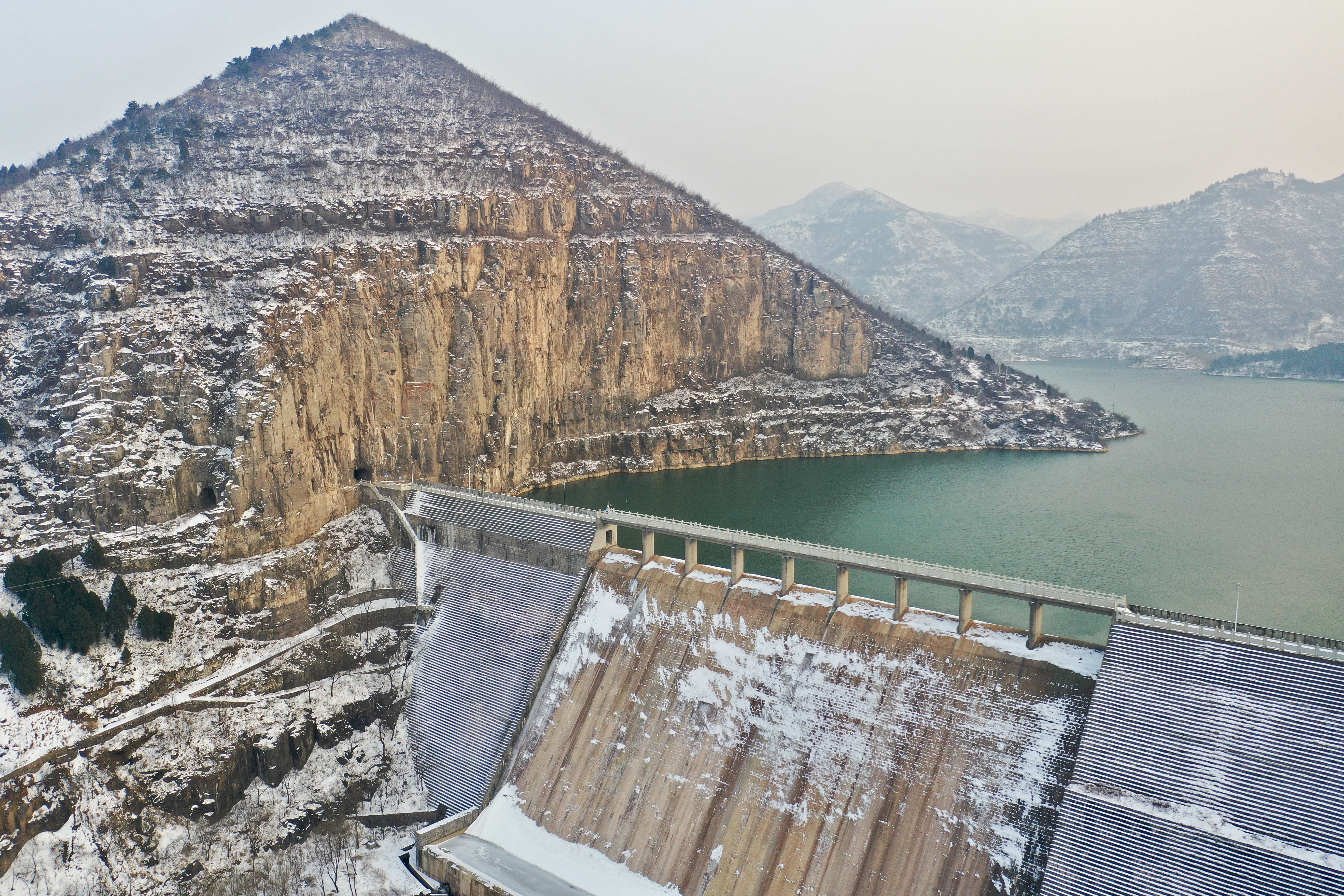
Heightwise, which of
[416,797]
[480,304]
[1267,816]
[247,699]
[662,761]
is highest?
[480,304]

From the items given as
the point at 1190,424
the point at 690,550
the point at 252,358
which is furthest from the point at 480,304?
the point at 1190,424

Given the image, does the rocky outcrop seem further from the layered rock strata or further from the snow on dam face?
the snow on dam face

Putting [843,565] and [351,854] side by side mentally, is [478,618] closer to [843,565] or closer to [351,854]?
[351,854]

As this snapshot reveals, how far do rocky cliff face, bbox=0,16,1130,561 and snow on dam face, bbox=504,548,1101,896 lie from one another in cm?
3029

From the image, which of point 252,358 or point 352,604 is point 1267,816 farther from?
point 252,358

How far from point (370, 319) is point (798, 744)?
183ft

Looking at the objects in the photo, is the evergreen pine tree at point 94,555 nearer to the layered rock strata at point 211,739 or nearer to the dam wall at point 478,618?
the layered rock strata at point 211,739

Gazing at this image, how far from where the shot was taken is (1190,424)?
439ft

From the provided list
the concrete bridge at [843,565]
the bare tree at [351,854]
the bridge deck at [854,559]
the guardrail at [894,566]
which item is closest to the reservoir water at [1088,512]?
the concrete bridge at [843,565]

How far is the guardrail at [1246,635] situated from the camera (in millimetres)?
32250

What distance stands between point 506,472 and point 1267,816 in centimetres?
7589

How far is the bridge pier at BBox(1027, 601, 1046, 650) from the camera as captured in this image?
3891cm

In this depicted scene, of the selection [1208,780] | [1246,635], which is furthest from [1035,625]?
[1208,780]

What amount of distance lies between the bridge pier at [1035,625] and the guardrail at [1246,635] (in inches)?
135
